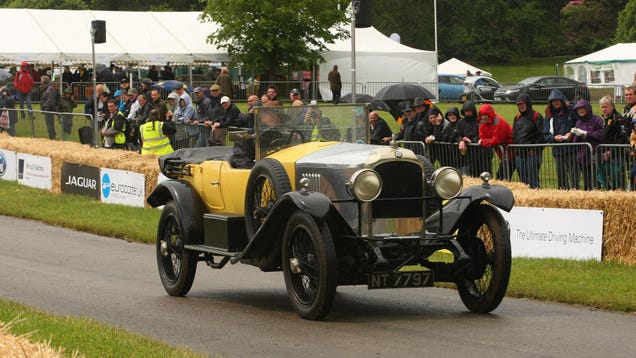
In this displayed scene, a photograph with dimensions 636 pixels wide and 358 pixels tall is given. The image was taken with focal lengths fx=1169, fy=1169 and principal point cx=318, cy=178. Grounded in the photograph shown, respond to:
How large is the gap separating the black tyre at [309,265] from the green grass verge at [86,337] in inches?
59.5

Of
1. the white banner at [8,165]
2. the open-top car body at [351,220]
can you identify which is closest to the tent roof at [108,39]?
the white banner at [8,165]

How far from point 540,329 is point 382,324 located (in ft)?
4.10

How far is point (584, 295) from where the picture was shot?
35.2 ft

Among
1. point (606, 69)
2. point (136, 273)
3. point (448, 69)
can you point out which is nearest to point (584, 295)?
point (136, 273)

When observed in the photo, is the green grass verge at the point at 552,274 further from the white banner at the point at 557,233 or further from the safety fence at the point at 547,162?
the safety fence at the point at 547,162

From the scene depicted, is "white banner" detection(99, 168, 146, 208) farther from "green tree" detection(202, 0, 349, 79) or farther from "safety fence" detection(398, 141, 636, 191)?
"green tree" detection(202, 0, 349, 79)

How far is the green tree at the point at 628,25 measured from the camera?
7500 centimetres

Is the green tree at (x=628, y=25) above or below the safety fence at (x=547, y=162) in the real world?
above

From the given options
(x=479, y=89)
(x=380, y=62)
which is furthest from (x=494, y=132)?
(x=380, y=62)

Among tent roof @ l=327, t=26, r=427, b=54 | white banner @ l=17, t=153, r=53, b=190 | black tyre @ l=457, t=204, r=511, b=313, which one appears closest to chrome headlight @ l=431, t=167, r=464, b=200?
black tyre @ l=457, t=204, r=511, b=313

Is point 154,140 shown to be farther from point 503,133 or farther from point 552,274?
point 552,274

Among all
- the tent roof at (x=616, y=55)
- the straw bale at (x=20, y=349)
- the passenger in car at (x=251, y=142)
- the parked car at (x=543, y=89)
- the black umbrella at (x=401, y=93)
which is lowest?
the straw bale at (x=20, y=349)

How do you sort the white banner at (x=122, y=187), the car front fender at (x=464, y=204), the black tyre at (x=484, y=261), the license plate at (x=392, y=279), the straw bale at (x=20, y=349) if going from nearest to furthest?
the straw bale at (x=20, y=349) < the license plate at (x=392, y=279) < the black tyre at (x=484, y=261) < the car front fender at (x=464, y=204) < the white banner at (x=122, y=187)

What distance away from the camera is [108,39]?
44.1 meters
